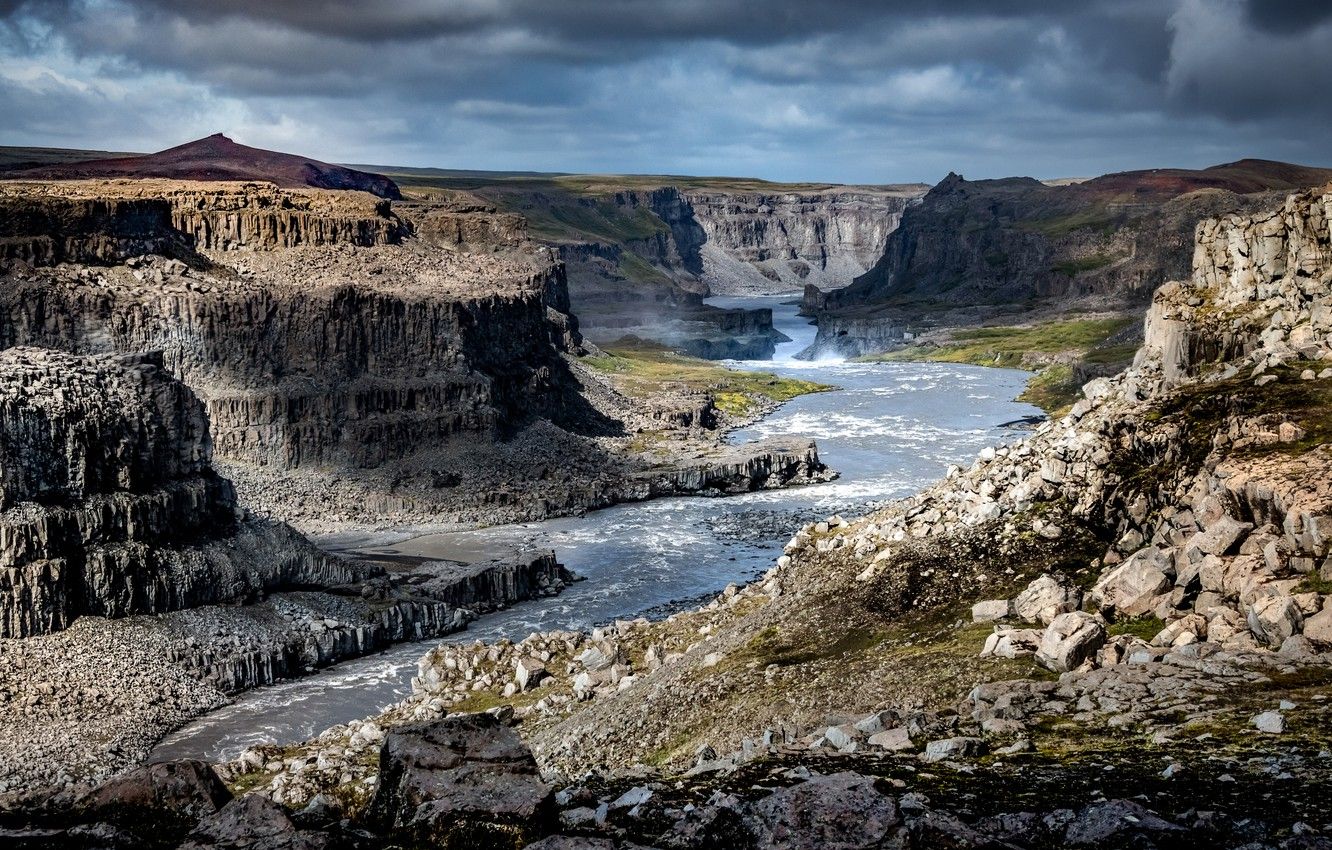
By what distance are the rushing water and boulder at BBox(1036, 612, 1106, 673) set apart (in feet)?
99.8

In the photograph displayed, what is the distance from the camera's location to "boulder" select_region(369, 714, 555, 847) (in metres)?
18.1

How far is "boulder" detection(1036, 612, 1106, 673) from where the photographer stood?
941 inches

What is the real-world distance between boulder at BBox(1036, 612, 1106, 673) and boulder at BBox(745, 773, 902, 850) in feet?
25.6

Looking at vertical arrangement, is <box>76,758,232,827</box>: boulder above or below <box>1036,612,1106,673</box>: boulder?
below

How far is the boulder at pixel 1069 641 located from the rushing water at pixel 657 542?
99.8 feet

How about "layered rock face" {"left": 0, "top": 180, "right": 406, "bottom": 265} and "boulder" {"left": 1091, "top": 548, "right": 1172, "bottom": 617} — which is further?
"layered rock face" {"left": 0, "top": 180, "right": 406, "bottom": 265}

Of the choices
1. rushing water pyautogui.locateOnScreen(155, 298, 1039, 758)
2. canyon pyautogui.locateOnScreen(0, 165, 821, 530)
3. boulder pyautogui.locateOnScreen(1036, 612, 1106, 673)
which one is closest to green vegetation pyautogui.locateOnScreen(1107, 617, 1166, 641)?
boulder pyautogui.locateOnScreen(1036, 612, 1106, 673)

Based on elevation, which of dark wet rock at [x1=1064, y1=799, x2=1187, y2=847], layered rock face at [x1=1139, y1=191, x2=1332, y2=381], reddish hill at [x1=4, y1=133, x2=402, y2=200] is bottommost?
dark wet rock at [x1=1064, y1=799, x2=1187, y2=847]

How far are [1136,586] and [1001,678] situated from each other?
12.1 ft

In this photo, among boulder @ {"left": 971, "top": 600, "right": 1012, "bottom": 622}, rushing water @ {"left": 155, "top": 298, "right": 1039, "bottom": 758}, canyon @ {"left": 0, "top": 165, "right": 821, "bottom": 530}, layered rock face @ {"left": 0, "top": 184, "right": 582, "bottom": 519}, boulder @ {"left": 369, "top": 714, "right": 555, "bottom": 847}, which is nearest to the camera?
boulder @ {"left": 369, "top": 714, "right": 555, "bottom": 847}

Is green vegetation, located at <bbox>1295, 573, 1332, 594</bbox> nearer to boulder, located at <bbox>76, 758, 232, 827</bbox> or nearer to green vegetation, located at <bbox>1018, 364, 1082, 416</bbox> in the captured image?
boulder, located at <bbox>76, 758, 232, 827</bbox>

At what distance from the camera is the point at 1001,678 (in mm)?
24562

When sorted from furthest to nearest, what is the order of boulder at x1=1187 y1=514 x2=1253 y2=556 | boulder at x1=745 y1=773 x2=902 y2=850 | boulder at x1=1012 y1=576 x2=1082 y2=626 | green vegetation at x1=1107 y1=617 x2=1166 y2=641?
boulder at x1=1012 y1=576 x2=1082 y2=626
boulder at x1=1187 y1=514 x2=1253 y2=556
green vegetation at x1=1107 y1=617 x2=1166 y2=641
boulder at x1=745 y1=773 x2=902 y2=850

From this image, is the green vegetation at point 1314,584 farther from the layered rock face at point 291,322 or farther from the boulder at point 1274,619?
the layered rock face at point 291,322
